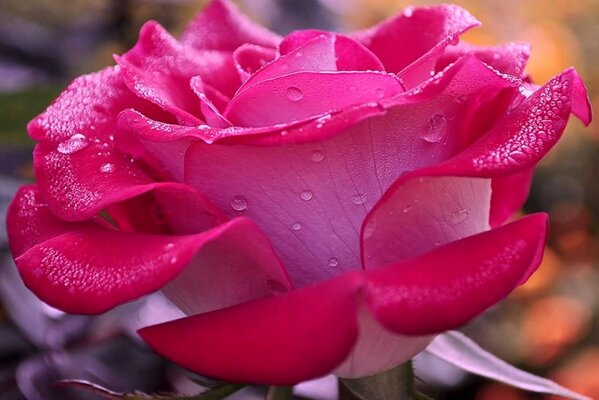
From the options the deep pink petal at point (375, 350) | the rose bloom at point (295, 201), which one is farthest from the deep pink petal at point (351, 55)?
the deep pink petal at point (375, 350)

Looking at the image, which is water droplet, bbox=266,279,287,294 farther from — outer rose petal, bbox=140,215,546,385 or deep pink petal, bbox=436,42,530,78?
deep pink petal, bbox=436,42,530,78

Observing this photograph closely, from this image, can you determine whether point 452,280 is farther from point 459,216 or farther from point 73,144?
point 73,144

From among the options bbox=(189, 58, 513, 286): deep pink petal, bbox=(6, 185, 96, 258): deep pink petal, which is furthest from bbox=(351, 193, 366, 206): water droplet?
bbox=(6, 185, 96, 258): deep pink petal

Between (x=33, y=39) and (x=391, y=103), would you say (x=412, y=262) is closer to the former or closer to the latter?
(x=391, y=103)

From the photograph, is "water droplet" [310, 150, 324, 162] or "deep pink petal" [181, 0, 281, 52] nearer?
"water droplet" [310, 150, 324, 162]

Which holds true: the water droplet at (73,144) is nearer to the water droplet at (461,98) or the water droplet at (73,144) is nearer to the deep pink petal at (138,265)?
the deep pink petal at (138,265)

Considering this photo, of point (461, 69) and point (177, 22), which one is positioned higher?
point (461, 69)

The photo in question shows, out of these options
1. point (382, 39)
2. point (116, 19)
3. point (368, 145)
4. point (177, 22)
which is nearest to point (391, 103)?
point (368, 145)
